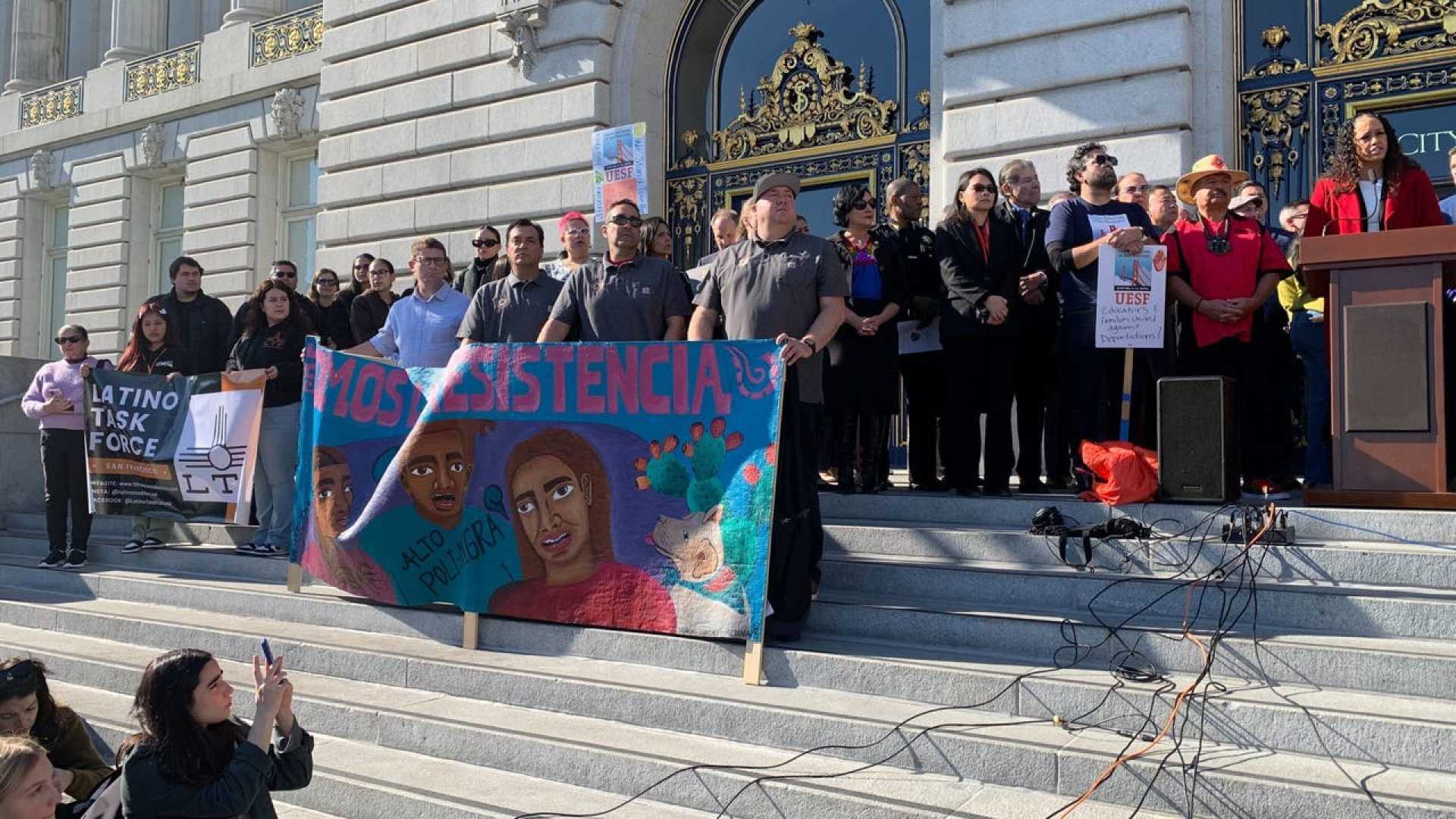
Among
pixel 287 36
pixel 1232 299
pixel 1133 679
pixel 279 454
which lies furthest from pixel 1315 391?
pixel 287 36

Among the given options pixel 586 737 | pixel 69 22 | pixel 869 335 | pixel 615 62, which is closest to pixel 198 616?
pixel 586 737

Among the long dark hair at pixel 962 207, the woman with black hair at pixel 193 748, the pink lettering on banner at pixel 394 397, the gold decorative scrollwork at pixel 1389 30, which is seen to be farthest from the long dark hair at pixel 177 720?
the gold decorative scrollwork at pixel 1389 30

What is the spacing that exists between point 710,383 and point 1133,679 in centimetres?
239

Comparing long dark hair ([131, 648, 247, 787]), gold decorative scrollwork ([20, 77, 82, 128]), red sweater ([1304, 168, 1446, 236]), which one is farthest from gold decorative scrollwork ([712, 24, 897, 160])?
gold decorative scrollwork ([20, 77, 82, 128])

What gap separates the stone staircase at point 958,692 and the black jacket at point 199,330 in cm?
382

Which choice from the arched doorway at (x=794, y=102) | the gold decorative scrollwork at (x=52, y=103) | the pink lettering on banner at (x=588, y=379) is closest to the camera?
the pink lettering on banner at (x=588, y=379)

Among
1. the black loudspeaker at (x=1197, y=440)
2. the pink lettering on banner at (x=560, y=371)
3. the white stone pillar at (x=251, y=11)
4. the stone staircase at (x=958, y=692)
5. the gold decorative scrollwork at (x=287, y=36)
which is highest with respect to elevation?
the white stone pillar at (x=251, y=11)

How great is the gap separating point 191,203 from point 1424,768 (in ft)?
70.6

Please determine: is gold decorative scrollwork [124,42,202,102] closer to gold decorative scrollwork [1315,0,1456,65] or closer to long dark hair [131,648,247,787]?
gold decorative scrollwork [1315,0,1456,65]

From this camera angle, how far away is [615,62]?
14.4 m

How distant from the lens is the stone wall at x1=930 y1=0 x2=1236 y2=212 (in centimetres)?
1038

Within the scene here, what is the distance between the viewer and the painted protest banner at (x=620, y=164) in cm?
1035

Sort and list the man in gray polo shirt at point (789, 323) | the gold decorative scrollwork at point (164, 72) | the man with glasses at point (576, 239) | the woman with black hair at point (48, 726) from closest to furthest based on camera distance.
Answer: the woman with black hair at point (48, 726), the man in gray polo shirt at point (789, 323), the man with glasses at point (576, 239), the gold decorative scrollwork at point (164, 72)

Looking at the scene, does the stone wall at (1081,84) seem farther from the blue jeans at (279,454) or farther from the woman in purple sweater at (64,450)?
the woman in purple sweater at (64,450)
